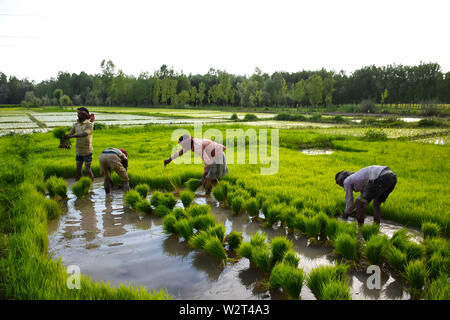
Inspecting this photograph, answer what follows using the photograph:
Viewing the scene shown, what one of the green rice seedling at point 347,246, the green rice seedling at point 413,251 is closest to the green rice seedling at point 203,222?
the green rice seedling at point 347,246

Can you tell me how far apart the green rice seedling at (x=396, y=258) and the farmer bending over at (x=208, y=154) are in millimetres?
3060

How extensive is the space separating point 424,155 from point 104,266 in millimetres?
8988

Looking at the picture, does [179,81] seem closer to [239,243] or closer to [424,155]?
[424,155]

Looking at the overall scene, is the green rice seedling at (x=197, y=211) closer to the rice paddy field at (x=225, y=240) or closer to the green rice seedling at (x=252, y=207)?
the rice paddy field at (x=225, y=240)

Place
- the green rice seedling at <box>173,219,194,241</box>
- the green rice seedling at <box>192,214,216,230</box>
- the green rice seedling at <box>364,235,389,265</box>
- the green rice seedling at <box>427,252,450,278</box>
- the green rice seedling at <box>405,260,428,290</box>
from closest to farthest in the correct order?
the green rice seedling at <box>405,260,428,290</box> → the green rice seedling at <box>427,252,450,278</box> → the green rice seedling at <box>364,235,389,265</box> → the green rice seedling at <box>173,219,194,241</box> → the green rice seedling at <box>192,214,216,230</box>

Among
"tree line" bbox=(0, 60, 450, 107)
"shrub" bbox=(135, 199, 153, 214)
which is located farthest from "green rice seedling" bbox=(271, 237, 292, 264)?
"tree line" bbox=(0, 60, 450, 107)

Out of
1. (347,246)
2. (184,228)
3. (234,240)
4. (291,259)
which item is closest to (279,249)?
(291,259)

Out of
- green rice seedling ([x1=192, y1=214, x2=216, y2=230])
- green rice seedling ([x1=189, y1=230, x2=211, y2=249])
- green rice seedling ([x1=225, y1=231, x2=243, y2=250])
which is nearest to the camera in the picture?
green rice seedling ([x1=189, y1=230, x2=211, y2=249])

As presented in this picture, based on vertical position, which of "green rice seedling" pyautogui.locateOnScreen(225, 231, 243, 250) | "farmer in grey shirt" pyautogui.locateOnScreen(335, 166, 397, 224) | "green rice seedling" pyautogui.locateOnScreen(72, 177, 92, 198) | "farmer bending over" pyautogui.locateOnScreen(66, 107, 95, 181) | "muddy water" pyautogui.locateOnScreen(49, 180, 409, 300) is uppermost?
"farmer bending over" pyautogui.locateOnScreen(66, 107, 95, 181)

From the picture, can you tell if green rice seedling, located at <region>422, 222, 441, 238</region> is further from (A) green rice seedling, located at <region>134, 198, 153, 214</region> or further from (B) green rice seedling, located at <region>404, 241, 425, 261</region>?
(A) green rice seedling, located at <region>134, 198, 153, 214</region>

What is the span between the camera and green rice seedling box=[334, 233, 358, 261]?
10.2 ft

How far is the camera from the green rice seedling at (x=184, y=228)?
12.1 ft

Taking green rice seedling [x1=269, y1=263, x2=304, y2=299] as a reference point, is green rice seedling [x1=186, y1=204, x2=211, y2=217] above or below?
above

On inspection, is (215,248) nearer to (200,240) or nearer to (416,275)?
(200,240)
